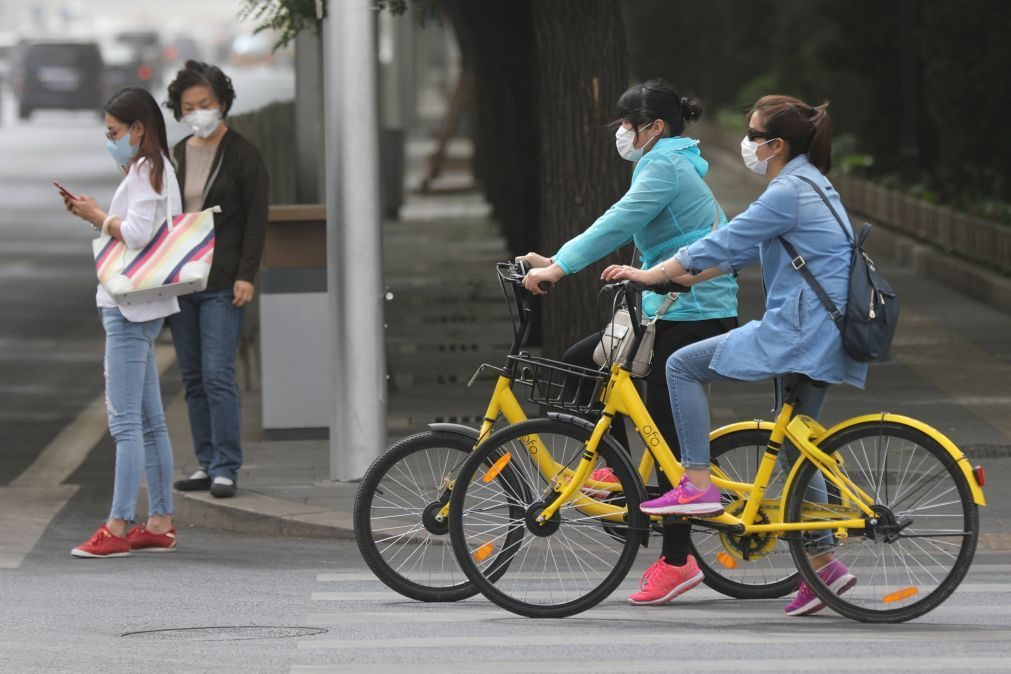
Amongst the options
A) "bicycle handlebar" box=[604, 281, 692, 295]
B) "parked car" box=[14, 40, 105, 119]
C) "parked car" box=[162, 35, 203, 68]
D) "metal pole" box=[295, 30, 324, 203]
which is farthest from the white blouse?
"parked car" box=[162, 35, 203, 68]

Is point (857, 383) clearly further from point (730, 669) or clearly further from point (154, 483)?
point (154, 483)

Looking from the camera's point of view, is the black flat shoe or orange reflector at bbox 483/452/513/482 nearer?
orange reflector at bbox 483/452/513/482

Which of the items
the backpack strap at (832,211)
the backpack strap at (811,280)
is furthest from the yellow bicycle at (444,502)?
the backpack strap at (832,211)

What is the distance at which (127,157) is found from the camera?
327 inches

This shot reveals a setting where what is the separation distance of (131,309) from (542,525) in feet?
7.00

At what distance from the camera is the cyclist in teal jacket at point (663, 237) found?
699 cm

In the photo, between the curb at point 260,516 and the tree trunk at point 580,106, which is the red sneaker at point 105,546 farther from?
the tree trunk at point 580,106

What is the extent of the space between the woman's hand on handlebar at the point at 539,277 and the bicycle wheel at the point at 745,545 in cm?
85

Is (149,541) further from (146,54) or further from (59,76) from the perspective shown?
(146,54)

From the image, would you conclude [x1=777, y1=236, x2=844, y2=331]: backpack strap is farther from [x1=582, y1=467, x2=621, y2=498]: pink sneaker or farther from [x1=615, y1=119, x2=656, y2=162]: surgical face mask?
[x1=582, y1=467, x2=621, y2=498]: pink sneaker

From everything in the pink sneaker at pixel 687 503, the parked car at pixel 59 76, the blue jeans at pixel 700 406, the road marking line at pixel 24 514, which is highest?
the parked car at pixel 59 76

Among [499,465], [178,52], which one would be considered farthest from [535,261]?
[178,52]

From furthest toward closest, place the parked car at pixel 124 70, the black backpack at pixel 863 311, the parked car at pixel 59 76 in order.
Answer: the parked car at pixel 124 70
the parked car at pixel 59 76
the black backpack at pixel 863 311

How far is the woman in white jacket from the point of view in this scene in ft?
27.0
